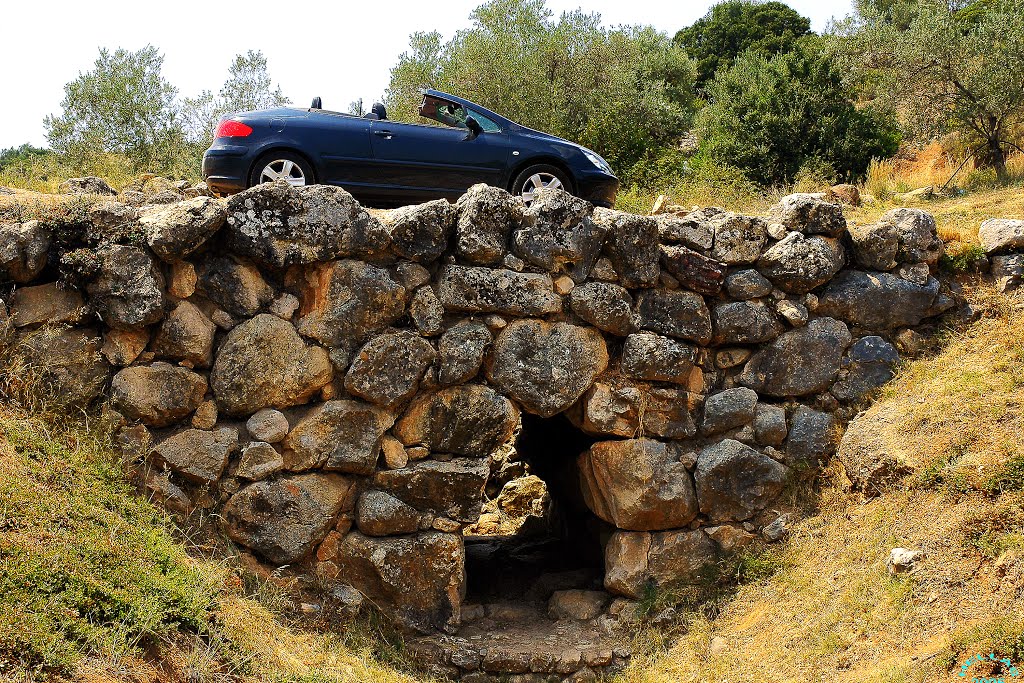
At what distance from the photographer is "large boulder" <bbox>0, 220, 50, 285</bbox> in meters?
6.32

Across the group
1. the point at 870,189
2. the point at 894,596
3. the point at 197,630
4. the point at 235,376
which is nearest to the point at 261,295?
the point at 235,376

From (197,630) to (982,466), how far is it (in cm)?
589

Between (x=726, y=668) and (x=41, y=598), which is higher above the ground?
(x=41, y=598)

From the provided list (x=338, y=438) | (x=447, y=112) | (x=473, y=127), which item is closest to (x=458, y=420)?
(x=338, y=438)

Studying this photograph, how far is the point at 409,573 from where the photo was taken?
7.38 meters

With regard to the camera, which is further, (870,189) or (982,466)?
(870,189)

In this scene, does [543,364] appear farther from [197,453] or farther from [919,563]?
[919,563]

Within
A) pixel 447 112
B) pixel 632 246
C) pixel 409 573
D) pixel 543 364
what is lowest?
pixel 409 573

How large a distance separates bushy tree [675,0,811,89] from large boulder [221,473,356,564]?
26.2 meters

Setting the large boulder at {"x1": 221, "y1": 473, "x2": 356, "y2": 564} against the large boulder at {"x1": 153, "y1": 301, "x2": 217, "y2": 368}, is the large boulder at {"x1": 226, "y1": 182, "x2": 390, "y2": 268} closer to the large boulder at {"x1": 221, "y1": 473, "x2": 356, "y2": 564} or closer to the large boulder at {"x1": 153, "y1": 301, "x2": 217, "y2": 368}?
the large boulder at {"x1": 153, "y1": 301, "x2": 217, "y2": 368}

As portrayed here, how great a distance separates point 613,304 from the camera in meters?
7.82

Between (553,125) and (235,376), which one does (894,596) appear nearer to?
(235,376)

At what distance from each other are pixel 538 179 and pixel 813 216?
8.91 feet

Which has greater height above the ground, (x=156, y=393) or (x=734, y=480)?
(x=156, y=393)
